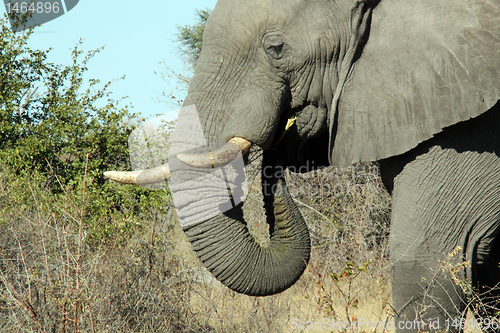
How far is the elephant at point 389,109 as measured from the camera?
2.59 meters

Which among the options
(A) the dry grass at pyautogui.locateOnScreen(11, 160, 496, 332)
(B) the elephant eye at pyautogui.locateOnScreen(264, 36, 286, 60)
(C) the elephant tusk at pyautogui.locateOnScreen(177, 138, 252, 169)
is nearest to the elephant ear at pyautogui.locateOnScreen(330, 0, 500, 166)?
(B) the elephant eye at pyautogui.locateOnScreen(264, 36, 286, 60)

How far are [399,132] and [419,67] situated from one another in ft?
1.10

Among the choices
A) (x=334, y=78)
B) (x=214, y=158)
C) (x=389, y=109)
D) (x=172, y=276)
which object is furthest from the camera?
(x=172, y=276)

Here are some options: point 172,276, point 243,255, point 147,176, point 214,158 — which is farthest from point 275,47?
point 172,276

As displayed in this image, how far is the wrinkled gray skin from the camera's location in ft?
8.50

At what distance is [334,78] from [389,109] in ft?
1.14

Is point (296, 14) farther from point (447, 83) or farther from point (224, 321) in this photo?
point (224, 321)

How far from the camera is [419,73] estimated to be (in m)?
2.61

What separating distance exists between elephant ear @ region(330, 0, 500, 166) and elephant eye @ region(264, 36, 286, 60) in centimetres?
Result: 38

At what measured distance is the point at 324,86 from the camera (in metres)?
2.82

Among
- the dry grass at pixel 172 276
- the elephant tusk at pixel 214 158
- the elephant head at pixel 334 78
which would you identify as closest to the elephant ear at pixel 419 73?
the elephant head at pixel 334 78

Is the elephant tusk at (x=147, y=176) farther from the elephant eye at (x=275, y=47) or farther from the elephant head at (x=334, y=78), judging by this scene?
the elephant eye at (x=275, y=47)

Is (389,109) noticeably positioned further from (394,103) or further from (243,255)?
(243,255)

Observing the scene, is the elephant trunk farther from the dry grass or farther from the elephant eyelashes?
the elephant eyelashes
